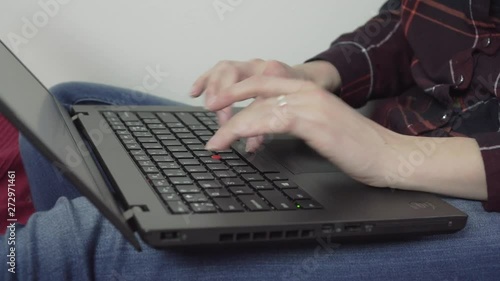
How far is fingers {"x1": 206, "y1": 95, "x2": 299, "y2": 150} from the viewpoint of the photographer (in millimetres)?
607

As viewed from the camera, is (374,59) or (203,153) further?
(374,59)

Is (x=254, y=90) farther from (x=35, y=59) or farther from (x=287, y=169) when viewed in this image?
(x=35, y=59)

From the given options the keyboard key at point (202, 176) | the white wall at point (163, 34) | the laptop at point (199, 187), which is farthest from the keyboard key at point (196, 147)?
the white wall at point (163, 34)

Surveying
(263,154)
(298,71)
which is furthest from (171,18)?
(263,154)

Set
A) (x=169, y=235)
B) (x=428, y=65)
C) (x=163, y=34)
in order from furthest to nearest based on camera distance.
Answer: (x=163, y=34)
(x=428, y=65)
(x=169, y=235)

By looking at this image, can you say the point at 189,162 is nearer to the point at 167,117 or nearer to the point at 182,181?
the point at 182,181

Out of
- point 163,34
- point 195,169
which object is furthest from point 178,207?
point 163,34

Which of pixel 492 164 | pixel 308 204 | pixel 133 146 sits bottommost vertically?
pixel 492 164

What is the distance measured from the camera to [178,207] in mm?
520

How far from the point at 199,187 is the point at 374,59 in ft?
1.60

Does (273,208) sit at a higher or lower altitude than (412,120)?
higher

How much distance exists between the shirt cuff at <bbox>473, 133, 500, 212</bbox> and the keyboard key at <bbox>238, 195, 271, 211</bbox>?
0.26 m

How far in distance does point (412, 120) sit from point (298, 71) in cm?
19

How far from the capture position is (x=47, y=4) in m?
1.07
